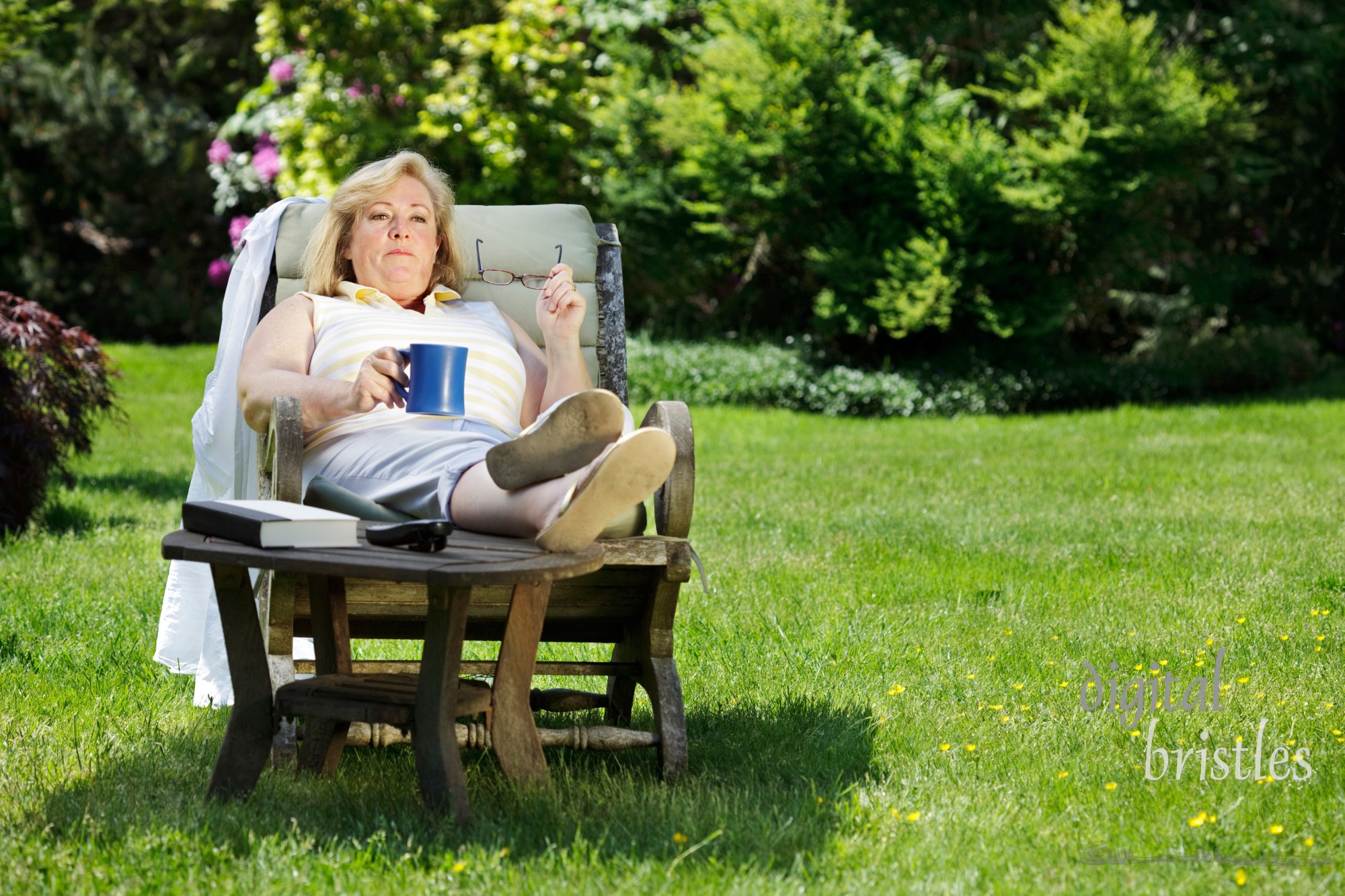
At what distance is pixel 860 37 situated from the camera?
38.2 feet

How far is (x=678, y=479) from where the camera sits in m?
2.74

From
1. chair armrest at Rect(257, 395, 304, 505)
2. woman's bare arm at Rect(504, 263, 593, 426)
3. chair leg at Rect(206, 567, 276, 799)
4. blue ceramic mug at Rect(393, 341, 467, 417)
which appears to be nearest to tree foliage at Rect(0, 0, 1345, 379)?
woman's bare arm at Rect(504, 263, 593, 426)

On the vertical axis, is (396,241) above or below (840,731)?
above

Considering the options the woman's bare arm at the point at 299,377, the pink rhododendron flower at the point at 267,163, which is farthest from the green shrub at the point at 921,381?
the woman's bare arm at the point at 299,377

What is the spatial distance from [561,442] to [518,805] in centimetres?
68

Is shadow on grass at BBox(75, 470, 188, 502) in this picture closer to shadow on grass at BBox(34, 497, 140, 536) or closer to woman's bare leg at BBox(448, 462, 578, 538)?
shadow on grass at BBox(34, 497, 140, 536)

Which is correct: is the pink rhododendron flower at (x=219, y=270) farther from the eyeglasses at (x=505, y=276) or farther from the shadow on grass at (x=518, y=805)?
the shadow on grass at (x=518, y=805)

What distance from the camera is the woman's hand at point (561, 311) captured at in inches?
130

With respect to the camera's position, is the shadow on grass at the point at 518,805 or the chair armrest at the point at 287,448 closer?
the shadow on grass at the point at 518,805

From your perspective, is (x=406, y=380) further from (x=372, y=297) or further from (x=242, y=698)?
(x=242, y=698)

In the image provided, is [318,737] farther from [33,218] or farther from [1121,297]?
[33,218]

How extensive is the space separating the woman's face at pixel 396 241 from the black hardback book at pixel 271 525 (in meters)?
1.16

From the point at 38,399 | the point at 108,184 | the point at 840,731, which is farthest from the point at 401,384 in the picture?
the point at 108,184

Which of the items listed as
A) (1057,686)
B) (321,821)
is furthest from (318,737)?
(1057,686)
